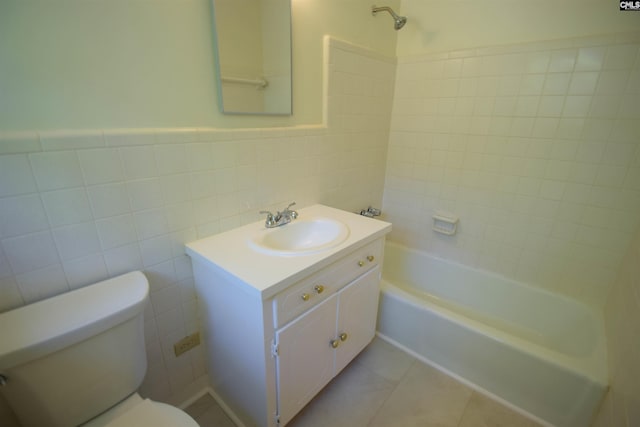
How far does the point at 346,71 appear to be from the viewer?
1629mm

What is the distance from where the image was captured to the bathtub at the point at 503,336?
4.11 ft

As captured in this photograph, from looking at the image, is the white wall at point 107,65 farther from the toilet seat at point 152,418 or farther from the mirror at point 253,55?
the toilet seat at point 152,418

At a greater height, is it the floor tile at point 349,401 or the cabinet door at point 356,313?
the cabinet door at point 356,313

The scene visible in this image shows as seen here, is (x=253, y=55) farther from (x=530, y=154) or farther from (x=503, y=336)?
(x=503, y=336)

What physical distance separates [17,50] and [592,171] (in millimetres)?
2415

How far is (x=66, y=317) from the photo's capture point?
2.60 feet

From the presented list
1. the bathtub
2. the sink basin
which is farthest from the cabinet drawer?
the bathtub

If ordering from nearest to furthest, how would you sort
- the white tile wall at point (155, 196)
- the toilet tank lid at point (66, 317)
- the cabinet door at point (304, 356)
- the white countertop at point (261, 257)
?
the toilet tank lid at point (66, 317) → the white tile wall at point (155, 196) → the white countertop at point (261, 257) → the cabinet door at point (304, 356)

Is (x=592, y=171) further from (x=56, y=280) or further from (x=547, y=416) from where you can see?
(x=56, y=280)

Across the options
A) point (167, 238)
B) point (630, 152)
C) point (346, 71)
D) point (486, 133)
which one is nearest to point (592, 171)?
point (630, 152)

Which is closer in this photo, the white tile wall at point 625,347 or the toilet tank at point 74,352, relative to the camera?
the toilet tank at point 74,352

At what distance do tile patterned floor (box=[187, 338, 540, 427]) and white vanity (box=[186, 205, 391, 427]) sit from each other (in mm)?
178

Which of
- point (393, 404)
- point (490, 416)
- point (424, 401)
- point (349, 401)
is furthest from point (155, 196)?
point (490, 416)


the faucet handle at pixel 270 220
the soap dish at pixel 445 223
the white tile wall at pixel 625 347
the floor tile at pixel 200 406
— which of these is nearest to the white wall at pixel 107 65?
the faucet handle at pixel 270 220
